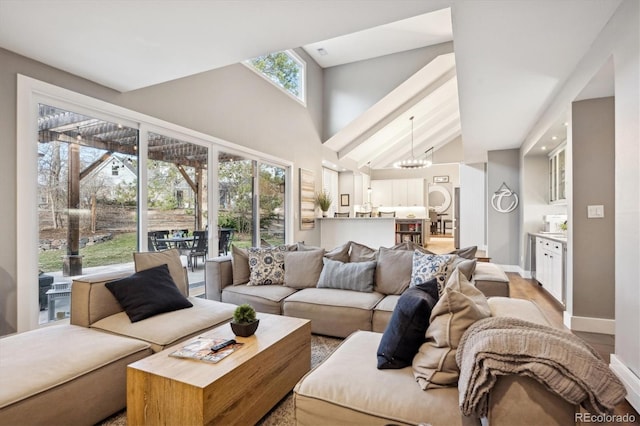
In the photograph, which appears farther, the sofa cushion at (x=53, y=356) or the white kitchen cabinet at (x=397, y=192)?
the white kitchen cabinet at (x=397, y=192)

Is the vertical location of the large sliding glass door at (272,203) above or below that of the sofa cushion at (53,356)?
above

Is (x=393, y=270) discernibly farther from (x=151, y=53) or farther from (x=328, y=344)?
(x=151, y=53)

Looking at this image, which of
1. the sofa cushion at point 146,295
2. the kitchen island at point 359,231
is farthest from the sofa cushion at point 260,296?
the kitchen island at point 359,231

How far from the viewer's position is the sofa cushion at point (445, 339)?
1.33m

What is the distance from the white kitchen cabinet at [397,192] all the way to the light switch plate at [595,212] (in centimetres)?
844

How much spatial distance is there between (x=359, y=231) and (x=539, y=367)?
5.64 meters

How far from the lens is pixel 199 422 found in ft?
4.61

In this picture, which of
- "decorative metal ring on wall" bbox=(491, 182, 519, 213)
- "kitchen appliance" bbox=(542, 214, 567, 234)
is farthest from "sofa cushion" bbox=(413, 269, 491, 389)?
"decorative metal ring on wall" bbox=(491, 182, 519, 213)

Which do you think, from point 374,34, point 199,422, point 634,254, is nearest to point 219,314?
point 199,422

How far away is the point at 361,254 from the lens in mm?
3447

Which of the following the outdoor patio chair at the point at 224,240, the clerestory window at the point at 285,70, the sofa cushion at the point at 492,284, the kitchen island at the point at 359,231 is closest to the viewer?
the sofa cushion at the point at 492,284

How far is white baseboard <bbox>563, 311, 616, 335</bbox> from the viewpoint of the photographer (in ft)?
10.7

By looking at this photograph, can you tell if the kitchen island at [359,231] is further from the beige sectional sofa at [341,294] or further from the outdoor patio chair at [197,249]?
the beige sectional sofa at [341,294]

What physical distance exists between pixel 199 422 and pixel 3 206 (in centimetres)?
227
